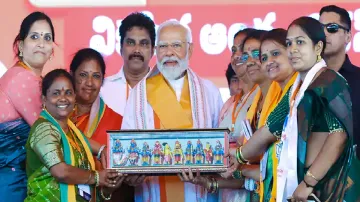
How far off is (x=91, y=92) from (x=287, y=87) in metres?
1.33

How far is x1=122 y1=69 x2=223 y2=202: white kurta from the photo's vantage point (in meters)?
5.79

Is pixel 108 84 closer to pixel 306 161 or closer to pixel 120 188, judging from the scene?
pixel 120 188

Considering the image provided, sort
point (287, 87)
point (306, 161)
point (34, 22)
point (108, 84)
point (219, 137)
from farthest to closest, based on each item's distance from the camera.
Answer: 1. point (108, 84)
2. point (34, 22)
3. point (219, 137)
4. point (287, 87)
5. point (306, 161)

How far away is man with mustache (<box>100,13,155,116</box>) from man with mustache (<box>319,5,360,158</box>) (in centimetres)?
120

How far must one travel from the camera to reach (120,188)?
595 cm

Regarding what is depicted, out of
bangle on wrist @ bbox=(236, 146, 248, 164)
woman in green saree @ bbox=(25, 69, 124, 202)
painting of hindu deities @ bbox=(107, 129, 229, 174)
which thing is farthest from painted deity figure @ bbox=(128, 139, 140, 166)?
bangle on wrist @ bbox=(236, 146, 248, 164)

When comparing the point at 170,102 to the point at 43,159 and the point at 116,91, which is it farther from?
the point at 43,159

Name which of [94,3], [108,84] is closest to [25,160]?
[108,84]

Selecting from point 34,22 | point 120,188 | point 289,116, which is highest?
point 34,22

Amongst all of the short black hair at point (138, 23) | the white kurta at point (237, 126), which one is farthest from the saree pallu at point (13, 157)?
the white kurta at point (237, 126)

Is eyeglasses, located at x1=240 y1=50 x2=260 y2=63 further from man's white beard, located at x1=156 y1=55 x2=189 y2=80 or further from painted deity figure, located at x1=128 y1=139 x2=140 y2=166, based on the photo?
painted deity figure, located at x1=128 y1=139 x2=140 y2=166

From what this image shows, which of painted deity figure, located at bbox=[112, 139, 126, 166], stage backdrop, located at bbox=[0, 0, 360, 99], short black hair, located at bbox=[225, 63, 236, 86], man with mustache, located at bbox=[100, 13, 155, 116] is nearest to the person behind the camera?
painted deity figure, located at bbox=[112, 139, 126, 166]

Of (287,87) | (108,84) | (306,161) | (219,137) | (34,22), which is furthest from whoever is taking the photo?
(108,84)

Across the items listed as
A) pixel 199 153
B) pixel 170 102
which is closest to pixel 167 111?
pixel 170 102
